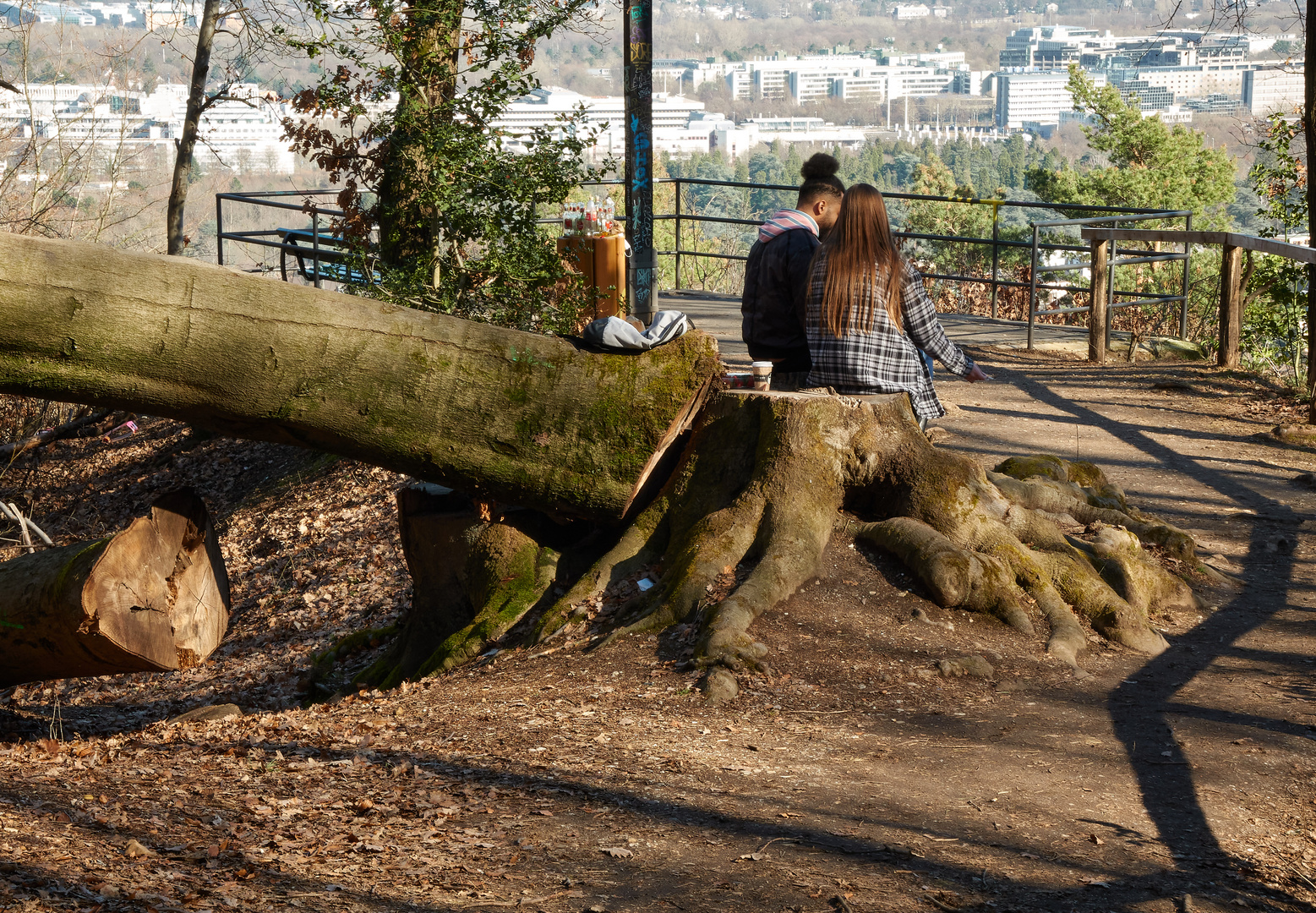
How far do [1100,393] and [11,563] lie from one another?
8.10m

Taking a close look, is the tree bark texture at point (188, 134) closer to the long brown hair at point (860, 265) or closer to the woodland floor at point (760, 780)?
the woodland floor at point (760, 780)

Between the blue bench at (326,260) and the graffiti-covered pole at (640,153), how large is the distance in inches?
82.5

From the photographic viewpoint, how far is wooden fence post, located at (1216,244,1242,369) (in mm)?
10125

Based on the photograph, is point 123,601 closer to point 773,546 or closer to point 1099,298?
point 773,546

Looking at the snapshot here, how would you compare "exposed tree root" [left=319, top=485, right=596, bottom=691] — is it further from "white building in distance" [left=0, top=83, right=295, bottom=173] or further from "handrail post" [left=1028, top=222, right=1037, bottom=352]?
"white building in distance" [left=0, top=83, right=295, bottom=173]

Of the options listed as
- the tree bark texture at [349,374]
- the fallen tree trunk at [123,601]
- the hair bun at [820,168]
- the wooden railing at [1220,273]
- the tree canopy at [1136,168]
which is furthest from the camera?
the tree canopy at [1136,168]

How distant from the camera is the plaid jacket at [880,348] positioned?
17.7 feet

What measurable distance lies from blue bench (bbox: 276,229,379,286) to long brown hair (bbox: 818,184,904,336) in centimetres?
313

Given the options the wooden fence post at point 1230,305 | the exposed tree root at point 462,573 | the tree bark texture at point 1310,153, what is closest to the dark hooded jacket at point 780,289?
the exposed tree root at point 462,573

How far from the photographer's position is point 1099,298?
36.5 ft

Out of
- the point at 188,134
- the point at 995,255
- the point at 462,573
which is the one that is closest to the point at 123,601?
the point at 462,573

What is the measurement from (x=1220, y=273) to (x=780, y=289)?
6285mm

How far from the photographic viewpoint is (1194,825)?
3.28 m

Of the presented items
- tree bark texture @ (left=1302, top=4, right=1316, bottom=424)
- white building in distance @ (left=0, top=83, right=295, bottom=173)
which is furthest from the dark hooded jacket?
white building in distance @ (left=0, top=83, right=295, bottom=173)
